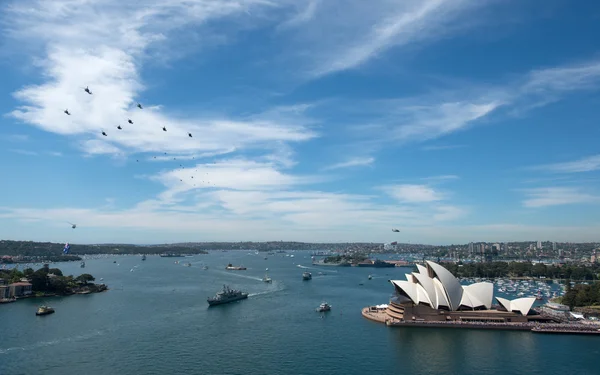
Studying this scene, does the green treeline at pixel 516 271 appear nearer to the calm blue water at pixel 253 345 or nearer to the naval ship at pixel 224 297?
the calm blue water at pixel 253 345

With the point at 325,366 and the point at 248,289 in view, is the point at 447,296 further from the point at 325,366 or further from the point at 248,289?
the point at 248,289

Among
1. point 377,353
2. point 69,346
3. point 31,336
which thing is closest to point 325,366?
point 377,353

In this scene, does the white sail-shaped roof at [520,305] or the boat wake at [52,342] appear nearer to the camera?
the boat wake at [52,342]

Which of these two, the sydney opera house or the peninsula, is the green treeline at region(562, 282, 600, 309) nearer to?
the sydney opera house

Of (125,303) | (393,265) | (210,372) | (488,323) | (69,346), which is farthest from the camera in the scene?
(393,265)

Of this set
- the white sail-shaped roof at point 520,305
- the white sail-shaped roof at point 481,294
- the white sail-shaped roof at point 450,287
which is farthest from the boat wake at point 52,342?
the white sail-shaped roof at point 520,305

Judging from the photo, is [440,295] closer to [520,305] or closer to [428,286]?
[428,286]

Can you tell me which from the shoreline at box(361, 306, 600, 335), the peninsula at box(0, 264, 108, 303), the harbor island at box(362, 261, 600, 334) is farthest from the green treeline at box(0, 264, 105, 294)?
the shoreline at box(361, 306, 600, 335)

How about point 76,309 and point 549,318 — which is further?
point 76,309
